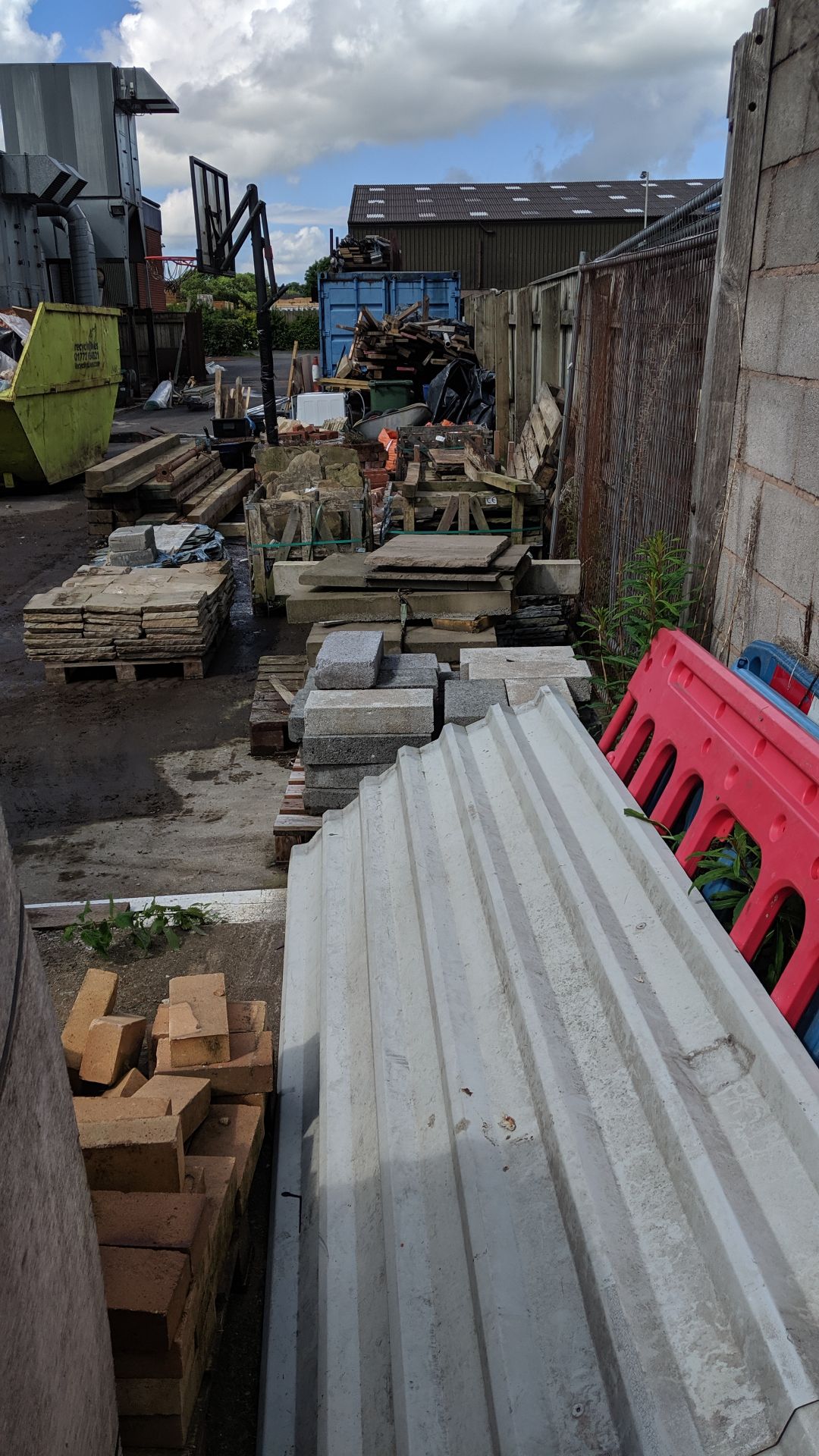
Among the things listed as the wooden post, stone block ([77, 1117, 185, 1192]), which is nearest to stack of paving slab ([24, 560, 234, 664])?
the wooden post

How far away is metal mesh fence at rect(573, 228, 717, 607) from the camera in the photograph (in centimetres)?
542

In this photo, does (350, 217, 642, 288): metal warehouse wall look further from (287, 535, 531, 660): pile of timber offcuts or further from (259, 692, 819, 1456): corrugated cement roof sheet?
(259, 692, 819, 1456): corrugated cement roof sheet

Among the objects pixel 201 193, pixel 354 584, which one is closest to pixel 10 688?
pixel 354 584

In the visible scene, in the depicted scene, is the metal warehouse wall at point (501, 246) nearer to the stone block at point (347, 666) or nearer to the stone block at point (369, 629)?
the stone block at point (369, 629)

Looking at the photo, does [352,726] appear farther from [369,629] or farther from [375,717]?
[369,629]

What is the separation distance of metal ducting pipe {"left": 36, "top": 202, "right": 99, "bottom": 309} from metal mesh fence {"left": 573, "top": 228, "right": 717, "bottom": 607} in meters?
25.9

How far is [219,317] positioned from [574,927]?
1968 inches

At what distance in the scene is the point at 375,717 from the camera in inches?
195

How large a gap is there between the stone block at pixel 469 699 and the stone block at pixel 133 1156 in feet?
8.70

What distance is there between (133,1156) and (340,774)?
273 centimetres

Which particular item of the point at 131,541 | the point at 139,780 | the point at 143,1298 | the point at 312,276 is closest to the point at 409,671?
the point at 139,780

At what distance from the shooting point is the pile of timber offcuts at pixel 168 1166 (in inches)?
81.4

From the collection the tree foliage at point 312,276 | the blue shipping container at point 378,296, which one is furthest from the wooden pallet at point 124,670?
the tree foliage at point 312,276

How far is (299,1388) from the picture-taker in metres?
2.32
